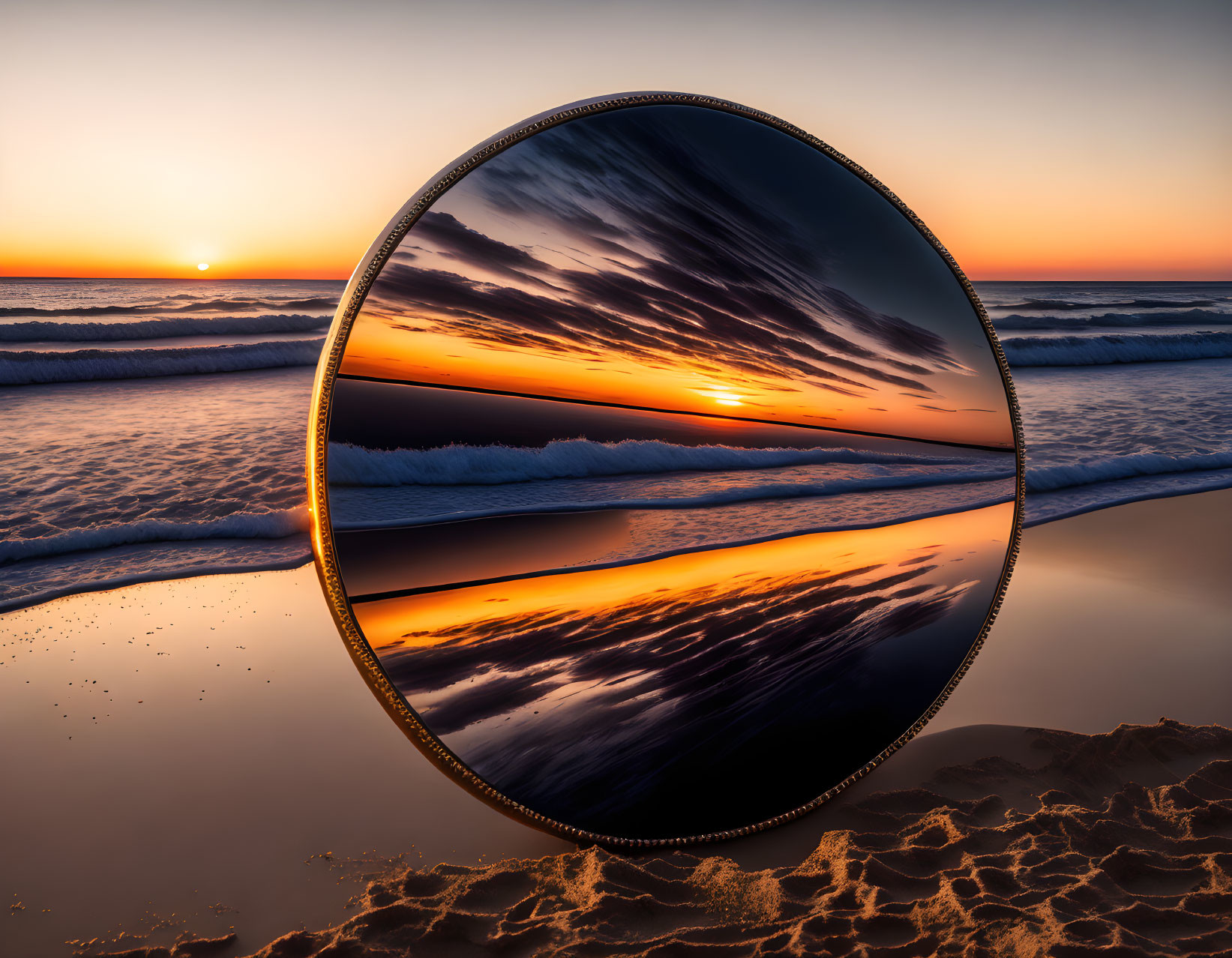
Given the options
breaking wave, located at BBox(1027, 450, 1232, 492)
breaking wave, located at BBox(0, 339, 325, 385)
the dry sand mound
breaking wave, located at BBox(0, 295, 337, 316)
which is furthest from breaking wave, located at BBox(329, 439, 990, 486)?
breaking wave, located at BBox(0, 295, 337, 316)

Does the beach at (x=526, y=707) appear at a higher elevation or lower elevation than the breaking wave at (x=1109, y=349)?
lower

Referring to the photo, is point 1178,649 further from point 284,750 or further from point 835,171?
point 284,750

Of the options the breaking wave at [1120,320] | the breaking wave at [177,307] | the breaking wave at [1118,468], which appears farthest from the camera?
the breaking wave at [1120,320]

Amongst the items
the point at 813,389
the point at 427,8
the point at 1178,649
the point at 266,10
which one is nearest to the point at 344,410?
the point at 813,389

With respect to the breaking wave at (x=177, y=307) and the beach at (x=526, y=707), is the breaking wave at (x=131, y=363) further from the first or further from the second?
the beach at (x=526, y=707)

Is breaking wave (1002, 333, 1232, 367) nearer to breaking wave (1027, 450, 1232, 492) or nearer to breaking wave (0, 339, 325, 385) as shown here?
breaking wave (1027, 450, 1232, 492)

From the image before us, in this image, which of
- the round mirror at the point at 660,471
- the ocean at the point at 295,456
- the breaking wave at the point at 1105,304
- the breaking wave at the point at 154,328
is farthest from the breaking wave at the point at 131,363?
the breaking wave at the point at 1105,304

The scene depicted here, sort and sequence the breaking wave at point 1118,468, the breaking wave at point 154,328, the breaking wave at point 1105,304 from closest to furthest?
1. the breaking wave at point 1118,468
2. the breaking wave at point 154,328
3. the breaking wave at point 1105,304
